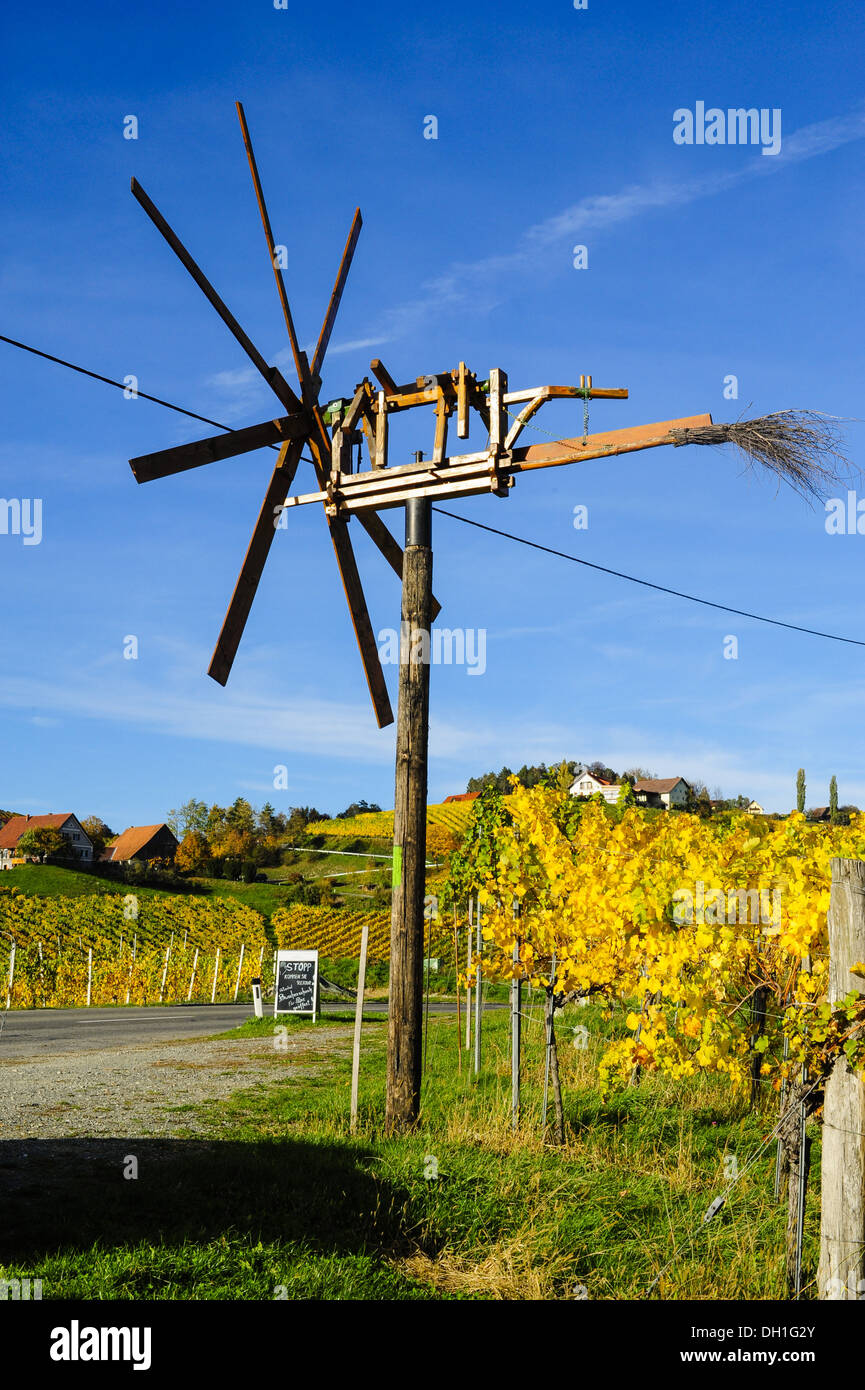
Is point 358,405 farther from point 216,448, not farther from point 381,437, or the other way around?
point 216,448

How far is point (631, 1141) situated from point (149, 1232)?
15.7ft

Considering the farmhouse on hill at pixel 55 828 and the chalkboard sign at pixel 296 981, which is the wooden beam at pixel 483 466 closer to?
the chalkboard sign at pixel 296 981

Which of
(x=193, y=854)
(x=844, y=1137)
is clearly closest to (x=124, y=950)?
(x=844, y=1137)

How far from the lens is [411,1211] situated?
22.0 ft

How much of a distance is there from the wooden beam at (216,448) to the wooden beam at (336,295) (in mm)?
889

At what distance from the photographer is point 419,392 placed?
9516mm

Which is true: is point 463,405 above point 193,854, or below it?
above

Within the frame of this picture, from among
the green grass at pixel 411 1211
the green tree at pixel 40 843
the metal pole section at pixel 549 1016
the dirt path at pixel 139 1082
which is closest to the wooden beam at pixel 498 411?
the metal pole section at pixel 549 1016

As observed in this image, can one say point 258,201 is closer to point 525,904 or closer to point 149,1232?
point 525,904

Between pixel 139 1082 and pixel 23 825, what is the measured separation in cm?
7112

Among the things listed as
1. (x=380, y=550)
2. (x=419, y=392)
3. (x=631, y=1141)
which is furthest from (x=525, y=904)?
(x=419, y=392)

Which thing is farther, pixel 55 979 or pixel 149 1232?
pixel 55 979
